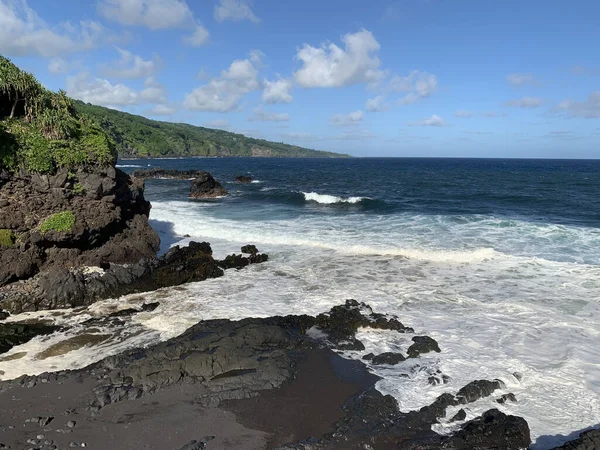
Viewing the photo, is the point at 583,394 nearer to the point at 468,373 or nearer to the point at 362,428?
the point at 468,373

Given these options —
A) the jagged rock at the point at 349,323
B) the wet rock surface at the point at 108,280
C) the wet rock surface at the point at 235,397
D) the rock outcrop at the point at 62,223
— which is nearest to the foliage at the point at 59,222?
the rock outcrop at the point at 62,223

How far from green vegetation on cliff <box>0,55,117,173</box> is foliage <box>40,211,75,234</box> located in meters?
1.88

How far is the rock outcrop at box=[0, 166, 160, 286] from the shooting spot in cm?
1548

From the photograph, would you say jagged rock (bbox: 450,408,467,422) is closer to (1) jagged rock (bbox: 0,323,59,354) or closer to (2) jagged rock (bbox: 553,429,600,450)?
(2) jagged rock (bbox: 553,429,600,450)

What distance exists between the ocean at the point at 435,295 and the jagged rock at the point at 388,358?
312mm

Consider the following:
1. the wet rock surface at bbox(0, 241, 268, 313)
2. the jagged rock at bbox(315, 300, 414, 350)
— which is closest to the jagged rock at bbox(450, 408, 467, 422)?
the jagged rock at bbox(315, 300, 414, 350)

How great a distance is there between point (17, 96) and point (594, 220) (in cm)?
3783

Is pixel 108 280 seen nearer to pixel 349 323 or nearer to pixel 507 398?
pixel 349 323

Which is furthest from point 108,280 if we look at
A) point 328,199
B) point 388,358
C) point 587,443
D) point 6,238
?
point 328,199

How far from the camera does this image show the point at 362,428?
829 cm

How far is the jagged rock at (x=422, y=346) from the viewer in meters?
11.4

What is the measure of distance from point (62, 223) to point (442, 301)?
15.2 metres

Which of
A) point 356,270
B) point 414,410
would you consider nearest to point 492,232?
point 356,270

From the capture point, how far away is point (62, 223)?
53.5 feet
